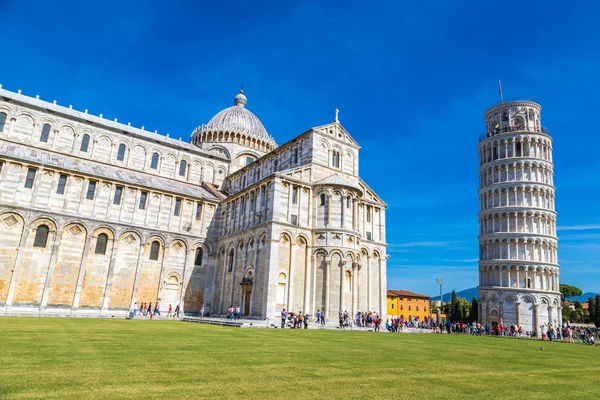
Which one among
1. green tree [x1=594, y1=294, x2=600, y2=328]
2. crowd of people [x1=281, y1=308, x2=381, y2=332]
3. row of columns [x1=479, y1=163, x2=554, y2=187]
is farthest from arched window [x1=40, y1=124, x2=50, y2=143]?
green tree [x1=594, y1=294, x2=600, y2=328]

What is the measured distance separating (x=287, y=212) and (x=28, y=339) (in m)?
22.3

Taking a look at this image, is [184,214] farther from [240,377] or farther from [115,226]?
[240,377]

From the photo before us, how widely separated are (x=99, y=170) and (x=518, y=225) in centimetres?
5112

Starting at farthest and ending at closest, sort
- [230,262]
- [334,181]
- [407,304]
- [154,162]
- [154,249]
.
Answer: [407,304], [154,162], [230,262], [154,249], [334,181]

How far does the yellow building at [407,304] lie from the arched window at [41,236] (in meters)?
70.7

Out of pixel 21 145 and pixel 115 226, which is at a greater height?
pixel 21 145

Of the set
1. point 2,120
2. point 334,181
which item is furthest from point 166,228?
point 2,120

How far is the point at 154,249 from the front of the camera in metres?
37.0

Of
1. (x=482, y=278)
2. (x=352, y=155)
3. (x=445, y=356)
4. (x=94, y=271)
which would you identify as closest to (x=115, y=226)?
(x=94, y=271)

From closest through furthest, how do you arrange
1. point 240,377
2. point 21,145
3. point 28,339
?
point 240,377, point 28,339, point 21,145

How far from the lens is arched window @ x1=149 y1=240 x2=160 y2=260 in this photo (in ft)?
121

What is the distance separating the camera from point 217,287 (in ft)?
125

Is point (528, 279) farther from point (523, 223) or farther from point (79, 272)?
point (79, 272)

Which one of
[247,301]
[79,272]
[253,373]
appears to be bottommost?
[253,373]
